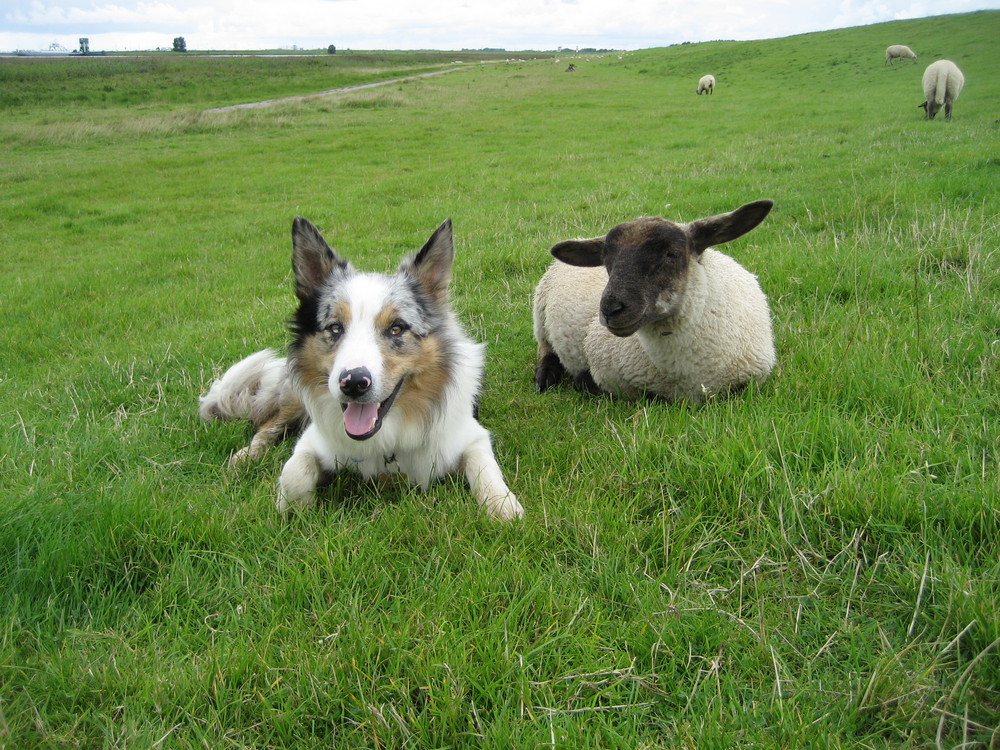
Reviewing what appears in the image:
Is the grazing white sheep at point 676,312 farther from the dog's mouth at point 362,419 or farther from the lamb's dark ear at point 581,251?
the dog's mouth at point 362,419

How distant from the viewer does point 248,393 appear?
4891mm

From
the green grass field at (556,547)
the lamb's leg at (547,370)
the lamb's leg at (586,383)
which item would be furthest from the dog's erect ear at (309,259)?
the lamb's leg at (586,383)

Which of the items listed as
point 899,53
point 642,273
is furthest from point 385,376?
point 899,53

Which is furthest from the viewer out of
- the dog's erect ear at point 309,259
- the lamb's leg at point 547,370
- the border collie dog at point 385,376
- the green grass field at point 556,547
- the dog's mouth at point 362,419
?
the lamb's leg at point 547,370

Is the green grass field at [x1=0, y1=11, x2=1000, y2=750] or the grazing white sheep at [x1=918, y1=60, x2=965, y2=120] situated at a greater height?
the grazing white sheep at [x1=918, y1=60, x2=965, y2=120]

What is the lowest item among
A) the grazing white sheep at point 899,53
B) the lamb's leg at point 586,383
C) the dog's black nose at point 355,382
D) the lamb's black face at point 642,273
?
the lamb's leg at point 586,383

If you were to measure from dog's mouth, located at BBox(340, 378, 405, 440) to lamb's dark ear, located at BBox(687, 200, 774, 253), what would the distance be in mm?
2397

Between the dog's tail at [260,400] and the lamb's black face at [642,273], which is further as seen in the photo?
the dog's tail at [260,400]

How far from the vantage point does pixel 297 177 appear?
60.4 ft

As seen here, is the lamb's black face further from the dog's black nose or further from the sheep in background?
the sheep in background

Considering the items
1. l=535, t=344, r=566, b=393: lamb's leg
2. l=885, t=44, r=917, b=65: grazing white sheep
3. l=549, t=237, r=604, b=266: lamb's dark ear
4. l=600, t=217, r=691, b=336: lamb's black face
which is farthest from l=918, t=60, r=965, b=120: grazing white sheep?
l=885, t=44, r=917, b=65: grazing white sheep

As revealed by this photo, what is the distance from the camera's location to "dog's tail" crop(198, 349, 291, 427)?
4785 millimetres

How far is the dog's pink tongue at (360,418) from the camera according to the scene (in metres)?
3.25

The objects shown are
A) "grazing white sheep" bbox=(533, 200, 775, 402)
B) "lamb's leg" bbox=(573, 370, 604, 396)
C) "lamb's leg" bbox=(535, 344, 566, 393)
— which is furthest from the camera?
"lamb's leg" bbox=(535, 344, 566, 393)
